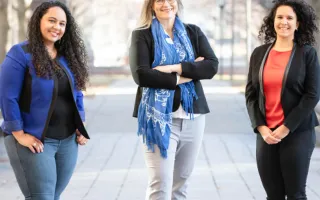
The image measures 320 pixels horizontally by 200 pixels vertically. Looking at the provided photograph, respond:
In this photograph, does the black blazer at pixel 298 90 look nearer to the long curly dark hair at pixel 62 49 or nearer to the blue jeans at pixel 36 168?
the long curly dark hair at pixel 62 49

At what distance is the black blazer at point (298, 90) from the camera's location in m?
5.55

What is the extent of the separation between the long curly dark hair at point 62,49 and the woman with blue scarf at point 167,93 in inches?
15.8

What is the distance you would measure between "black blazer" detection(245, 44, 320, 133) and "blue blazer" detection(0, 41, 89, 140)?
140cm

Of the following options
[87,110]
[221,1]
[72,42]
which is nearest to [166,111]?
[72,42]

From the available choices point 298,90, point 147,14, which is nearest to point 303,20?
point 298,90

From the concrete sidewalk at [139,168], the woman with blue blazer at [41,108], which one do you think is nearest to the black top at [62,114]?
the woman with blue blazer at [41,108]

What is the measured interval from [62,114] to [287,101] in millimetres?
1481

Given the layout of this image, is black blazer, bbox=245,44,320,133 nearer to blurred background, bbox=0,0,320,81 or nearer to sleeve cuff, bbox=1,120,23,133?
sleeve cuff, bbox=1,120,23,133

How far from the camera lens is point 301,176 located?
560cm

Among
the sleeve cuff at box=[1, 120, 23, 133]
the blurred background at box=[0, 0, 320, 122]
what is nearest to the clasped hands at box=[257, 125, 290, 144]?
the sleeve cuff at box=[1, 120, 23, 133]

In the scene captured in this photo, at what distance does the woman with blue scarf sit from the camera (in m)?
5.68

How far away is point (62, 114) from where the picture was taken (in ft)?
17.5

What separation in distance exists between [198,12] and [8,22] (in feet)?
174

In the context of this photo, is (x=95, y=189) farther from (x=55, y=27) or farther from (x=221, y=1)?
(x=221, y=1)
